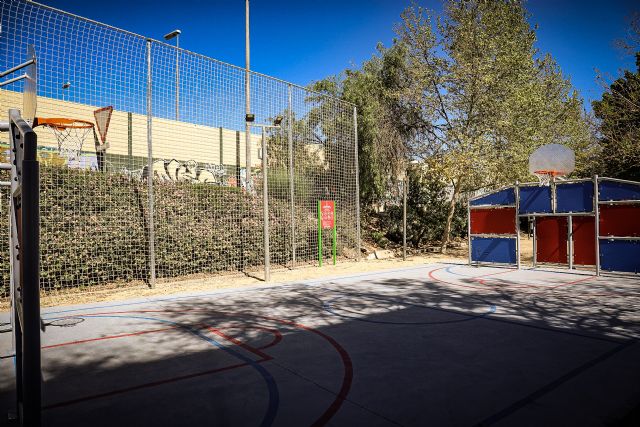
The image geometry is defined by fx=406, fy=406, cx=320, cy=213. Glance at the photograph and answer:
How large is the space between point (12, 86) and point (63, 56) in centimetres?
103

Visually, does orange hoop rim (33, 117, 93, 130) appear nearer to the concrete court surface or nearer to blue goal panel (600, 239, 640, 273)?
the concrete court surface

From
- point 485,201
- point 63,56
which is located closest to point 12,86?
point 63,56

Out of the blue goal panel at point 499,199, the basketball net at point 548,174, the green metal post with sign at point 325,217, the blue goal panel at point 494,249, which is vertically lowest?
the blue goal panel at point 494,249

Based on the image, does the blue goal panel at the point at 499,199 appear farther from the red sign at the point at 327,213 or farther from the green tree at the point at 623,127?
the green tree at the point at 623,127

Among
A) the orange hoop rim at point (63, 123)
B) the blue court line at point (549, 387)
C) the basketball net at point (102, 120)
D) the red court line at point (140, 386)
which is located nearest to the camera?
the blue court line at point (549, 387)

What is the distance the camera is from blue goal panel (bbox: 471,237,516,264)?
35.3 feet

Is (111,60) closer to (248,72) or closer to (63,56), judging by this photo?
(63,56)

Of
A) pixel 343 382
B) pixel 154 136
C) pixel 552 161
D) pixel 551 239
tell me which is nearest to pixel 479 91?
pixel 552 161

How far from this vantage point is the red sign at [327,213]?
36.9ft

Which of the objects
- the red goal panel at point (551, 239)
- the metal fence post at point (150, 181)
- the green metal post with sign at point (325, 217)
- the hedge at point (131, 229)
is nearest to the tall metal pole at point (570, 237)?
the red goal panel at point (551, 239)

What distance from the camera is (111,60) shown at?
7508 millimetres

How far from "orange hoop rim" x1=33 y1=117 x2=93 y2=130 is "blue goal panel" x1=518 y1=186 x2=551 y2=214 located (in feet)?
32.9

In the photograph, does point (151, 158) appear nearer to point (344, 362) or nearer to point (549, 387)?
point (344, 362)

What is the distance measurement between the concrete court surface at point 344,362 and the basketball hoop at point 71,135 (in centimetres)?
292
